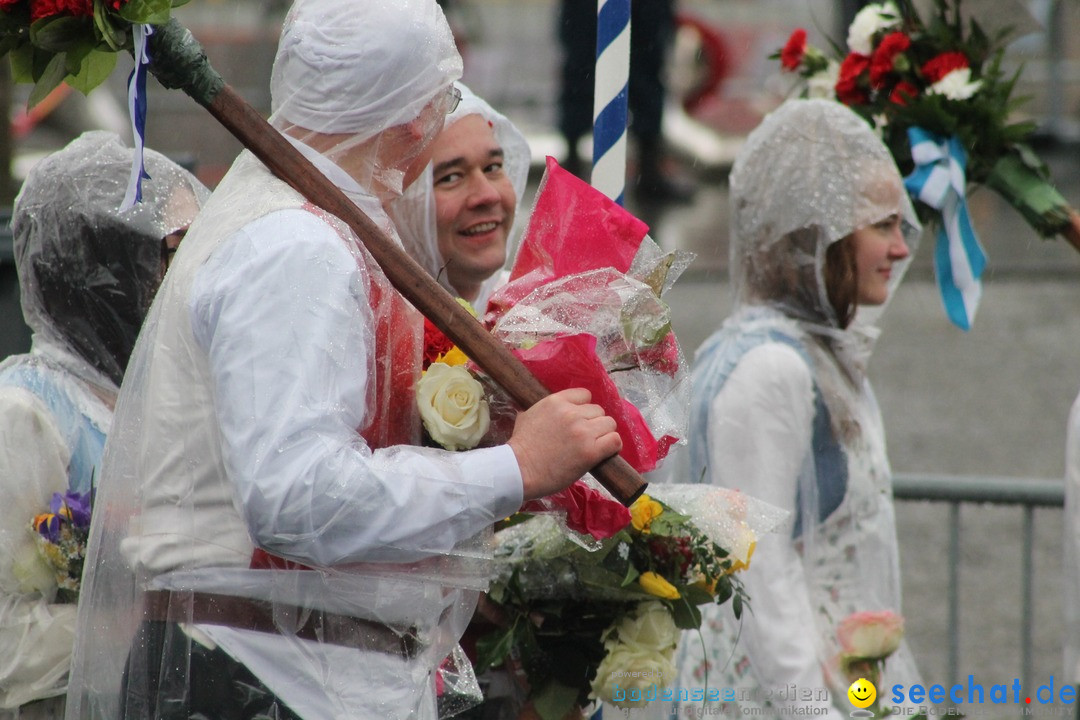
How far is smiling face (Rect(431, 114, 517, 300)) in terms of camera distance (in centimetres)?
336

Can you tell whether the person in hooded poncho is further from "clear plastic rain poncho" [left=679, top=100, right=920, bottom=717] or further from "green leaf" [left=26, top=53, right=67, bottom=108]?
"clear plastic rain poncho" [left=679, top=100, right=920, bottom=717]

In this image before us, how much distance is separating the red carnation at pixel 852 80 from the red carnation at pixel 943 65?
18 cm

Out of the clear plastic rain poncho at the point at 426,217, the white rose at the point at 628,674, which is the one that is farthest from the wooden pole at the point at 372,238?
the clear plastic rain poncho at the point at 426,217

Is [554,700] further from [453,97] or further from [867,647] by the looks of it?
[453,97]

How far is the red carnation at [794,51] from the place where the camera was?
13.9 ft

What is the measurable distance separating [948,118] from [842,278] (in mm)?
675

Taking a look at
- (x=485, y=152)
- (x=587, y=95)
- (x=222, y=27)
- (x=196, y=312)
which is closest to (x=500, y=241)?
(x=485, y=152)

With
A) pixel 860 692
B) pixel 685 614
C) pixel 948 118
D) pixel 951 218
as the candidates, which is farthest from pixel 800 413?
pixel 948 118

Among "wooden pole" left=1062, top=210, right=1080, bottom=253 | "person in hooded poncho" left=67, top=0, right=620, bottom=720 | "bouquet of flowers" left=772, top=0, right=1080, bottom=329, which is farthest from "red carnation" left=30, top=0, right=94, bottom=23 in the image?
"wooden pole" left=1062, top=210, right=1080, bottom=253

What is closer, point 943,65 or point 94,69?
point 94,69

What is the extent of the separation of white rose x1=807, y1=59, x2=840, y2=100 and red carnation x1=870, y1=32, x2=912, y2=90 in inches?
6.1

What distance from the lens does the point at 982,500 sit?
4215 millimetres

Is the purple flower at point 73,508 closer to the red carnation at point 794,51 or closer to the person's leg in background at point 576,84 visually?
the red carnation at point 794,51

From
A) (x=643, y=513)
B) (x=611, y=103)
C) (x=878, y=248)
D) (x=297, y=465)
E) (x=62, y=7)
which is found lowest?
(x=643, y=513)
